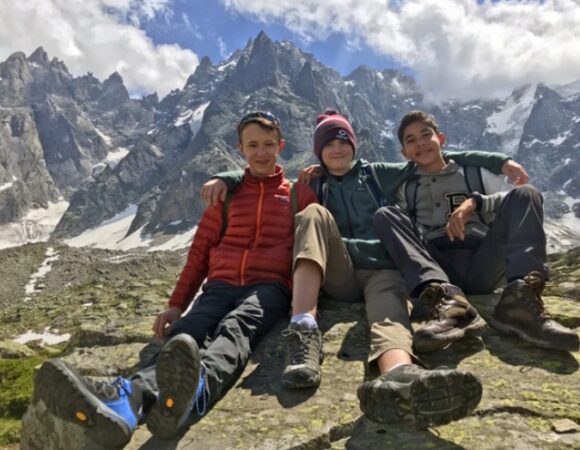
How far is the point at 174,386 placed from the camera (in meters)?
3.96

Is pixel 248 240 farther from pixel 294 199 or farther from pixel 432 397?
pixel 432 397

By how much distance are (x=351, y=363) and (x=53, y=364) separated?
3092mm

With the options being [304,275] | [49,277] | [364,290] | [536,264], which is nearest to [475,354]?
[536,264]

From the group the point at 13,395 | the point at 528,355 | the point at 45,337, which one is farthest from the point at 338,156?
the point at 45,337

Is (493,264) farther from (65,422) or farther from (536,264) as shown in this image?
(65,422)

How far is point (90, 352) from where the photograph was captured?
A: 7.21 metres

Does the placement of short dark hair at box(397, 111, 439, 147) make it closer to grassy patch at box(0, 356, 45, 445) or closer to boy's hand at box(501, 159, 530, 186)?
boy's hand at box(501, 159, 530, 186)

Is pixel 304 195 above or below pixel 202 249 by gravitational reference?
above

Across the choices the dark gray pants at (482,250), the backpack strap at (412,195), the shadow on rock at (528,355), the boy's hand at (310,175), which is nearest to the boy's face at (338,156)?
the boy's hand at (310,175)

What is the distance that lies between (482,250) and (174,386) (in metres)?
4.53

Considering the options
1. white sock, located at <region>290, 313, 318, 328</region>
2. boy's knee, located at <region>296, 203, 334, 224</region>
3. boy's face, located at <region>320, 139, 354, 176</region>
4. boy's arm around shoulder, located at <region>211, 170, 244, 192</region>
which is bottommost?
white sock, located at <region>290, 313, 318, 328</region>

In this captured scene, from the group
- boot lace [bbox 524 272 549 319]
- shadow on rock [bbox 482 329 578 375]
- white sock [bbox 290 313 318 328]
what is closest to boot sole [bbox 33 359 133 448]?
white sock [bbox 290 313 318 328]

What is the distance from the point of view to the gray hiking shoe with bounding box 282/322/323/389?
4.69 metres

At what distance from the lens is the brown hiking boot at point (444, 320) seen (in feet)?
15.9
